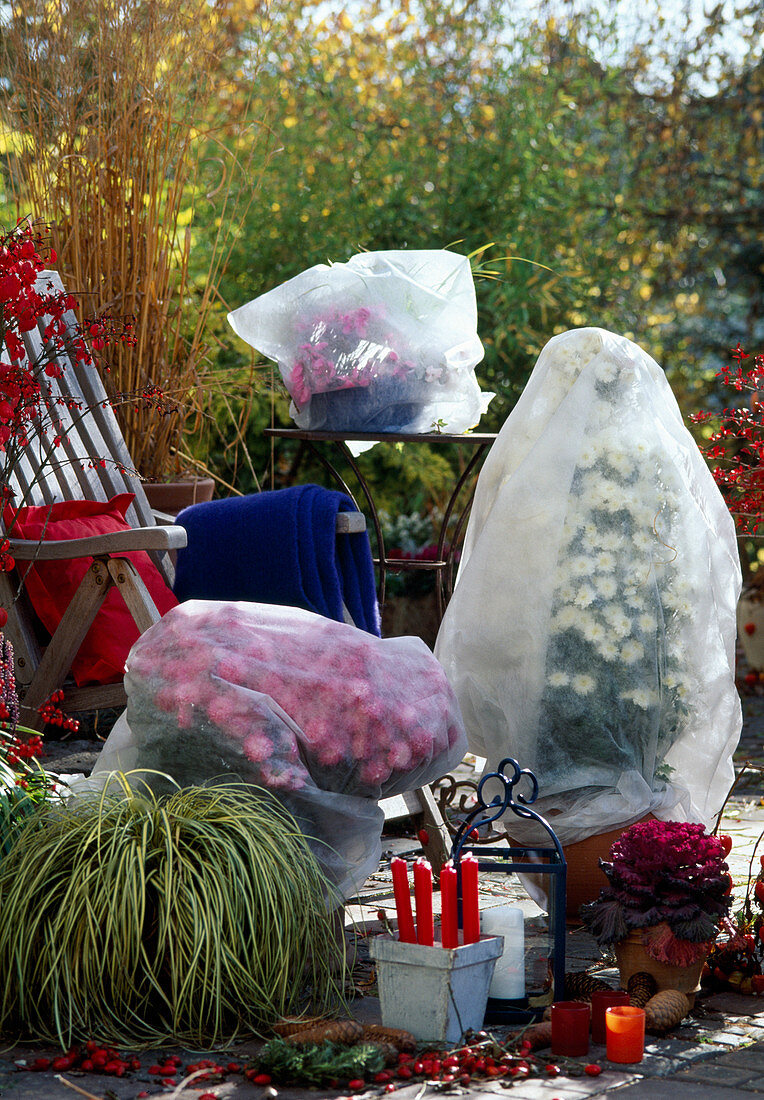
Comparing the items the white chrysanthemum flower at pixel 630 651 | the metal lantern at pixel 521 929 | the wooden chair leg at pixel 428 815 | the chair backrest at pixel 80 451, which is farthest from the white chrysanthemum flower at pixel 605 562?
the chair backrest at pixel 80 451

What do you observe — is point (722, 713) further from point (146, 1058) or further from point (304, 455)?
point (304, 455)

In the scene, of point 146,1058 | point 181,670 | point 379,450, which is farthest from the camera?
point 379,450

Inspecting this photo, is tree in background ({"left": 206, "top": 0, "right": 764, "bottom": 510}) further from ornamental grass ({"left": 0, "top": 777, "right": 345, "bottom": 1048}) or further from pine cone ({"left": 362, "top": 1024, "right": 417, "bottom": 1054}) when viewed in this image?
pine cone ({"left": 362, "top": 1024, "right": 417, "bottom": 1054})

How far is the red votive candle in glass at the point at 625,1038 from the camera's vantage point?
185 cm

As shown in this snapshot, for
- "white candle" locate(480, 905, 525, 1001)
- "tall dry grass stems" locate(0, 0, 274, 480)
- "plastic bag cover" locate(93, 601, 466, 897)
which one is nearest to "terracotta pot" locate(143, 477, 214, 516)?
"tall dry grass stems" locate(0, 0, 274, 480)

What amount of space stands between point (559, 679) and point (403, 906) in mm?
714

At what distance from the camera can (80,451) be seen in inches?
142

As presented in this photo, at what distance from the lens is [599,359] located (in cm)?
259

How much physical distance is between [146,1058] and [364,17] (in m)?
7.04

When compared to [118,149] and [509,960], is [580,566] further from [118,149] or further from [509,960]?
[118,149]

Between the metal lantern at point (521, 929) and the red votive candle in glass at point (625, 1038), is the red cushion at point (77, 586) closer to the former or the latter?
the metal lantern at point (521, 929)

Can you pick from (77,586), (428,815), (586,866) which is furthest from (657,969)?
(77,586)

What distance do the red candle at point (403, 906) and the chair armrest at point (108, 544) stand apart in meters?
1.01

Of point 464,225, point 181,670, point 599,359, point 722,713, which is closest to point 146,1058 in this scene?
point 181,670
